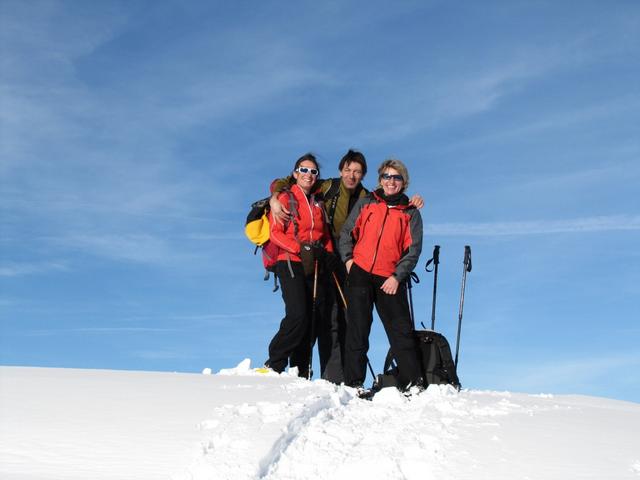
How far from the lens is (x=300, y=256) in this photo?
7.33m

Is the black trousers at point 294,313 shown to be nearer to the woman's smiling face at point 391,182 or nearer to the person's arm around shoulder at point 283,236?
the person's arm around shoulder at point 283,236

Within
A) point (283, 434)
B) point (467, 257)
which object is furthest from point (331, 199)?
point (283, 434)

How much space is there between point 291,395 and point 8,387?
94.1 inches

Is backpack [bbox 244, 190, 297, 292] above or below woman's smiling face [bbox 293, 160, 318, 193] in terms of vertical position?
below

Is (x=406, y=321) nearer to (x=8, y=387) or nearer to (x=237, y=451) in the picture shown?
(x=237, y=451)

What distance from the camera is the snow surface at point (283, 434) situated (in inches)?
169

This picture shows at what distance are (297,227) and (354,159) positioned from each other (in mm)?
945

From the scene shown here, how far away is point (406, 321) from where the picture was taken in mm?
6828

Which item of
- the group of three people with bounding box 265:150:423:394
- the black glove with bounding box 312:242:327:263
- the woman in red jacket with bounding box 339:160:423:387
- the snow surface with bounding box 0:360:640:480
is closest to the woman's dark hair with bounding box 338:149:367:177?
the group of three people with bounding box 265:150:423:394

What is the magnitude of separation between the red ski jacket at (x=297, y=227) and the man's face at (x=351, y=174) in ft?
1.36

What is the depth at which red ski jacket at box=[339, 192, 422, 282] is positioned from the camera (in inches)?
266

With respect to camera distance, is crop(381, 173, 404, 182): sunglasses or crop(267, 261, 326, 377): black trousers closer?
crop(381, 173, 404, 182): sunglasses

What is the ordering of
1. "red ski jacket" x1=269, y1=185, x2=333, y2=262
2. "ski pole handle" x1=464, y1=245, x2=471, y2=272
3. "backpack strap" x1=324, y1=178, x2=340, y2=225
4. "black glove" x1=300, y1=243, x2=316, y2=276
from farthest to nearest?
"ski pole handle" x1=464, y1=245, x2=471, y2=272, "backpack strap" x1=324, y1=178, x2=340, y2=225, "red ski jacket" x1=269, y1=185, x2=333, y2=262, "black glove" x1=300, y1=243, x2=316, y2=276

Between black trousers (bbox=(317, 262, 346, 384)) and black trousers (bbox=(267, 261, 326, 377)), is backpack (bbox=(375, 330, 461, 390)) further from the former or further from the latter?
black trousers (bbox=(267, 261, 326, 377))
